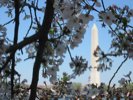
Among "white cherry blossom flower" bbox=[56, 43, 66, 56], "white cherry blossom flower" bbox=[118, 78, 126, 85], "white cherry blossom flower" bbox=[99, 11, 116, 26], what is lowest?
"white cherry blossom flower" bbox=[56, 43, 66, 56]

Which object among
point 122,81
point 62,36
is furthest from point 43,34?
point 122,81

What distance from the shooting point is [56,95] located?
288 inches

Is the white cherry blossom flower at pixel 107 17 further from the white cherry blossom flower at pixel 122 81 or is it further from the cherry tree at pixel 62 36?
the white cherry blossom flower at pixel 122 81

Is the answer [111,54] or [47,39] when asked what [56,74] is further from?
[111,54]

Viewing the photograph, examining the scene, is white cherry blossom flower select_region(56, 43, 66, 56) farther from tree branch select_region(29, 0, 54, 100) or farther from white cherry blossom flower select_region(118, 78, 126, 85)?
white cherry blossom flower select_region(118, 78, 126, 85)

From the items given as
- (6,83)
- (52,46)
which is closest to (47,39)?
(52,46)

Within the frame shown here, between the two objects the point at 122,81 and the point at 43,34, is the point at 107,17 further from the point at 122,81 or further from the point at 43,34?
the point at 122,81

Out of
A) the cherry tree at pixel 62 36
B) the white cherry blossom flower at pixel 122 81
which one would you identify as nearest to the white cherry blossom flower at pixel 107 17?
the cherry tree at pixel 62 36

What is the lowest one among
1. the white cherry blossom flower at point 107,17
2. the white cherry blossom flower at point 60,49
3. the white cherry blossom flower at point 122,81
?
the white cherry blossom flower at point 60,49

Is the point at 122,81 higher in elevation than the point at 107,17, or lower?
higher

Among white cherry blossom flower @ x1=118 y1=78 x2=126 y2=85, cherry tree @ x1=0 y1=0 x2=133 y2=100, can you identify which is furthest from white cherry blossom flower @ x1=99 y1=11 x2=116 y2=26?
white cherry blossom flower @ x1=118 y1=78 x2=126 y2=85

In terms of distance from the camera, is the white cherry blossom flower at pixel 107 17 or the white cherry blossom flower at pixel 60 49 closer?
the white cherry blossom flower at pixel 107 17

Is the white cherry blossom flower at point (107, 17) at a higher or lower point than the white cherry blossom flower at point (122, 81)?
lower

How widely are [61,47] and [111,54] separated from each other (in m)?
0.94
